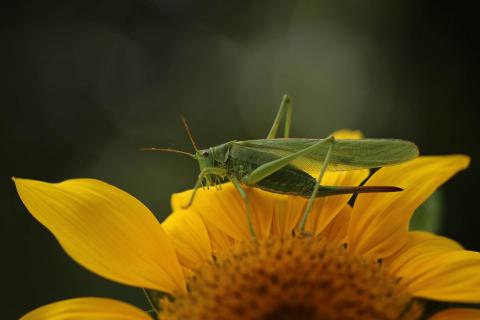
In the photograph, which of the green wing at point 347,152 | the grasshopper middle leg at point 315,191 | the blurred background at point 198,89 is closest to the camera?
the grasshopper middle leg at point 315,191

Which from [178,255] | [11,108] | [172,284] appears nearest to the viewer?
[172,284]

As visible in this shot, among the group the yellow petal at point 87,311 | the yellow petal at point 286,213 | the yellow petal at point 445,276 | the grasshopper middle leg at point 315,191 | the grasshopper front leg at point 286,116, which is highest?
the grasshopper front leg at point 286,116

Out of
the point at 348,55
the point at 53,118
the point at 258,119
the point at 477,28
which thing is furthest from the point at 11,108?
the point at 477,28

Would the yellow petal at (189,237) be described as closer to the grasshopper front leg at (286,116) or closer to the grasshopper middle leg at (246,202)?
the grasshopper middle leg at (246,202)

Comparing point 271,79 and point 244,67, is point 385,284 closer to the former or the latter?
point 271,79

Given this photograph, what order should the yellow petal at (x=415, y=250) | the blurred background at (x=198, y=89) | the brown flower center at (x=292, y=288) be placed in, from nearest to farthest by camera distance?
the brown flower center at (x=292, y=288)
the yellow petal at (x=415, y=250)
the blurred background at (x=198, y=89)

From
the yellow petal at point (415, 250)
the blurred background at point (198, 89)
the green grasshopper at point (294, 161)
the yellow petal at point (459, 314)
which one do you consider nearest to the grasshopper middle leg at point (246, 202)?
the green grasshopper at point (294, 161)

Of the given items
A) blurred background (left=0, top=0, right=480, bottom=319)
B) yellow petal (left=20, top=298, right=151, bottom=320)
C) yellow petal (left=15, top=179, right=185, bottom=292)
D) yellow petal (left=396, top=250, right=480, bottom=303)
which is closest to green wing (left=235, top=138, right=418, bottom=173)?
yellow petal (left=396, top=250, right=480, bottom=303)
